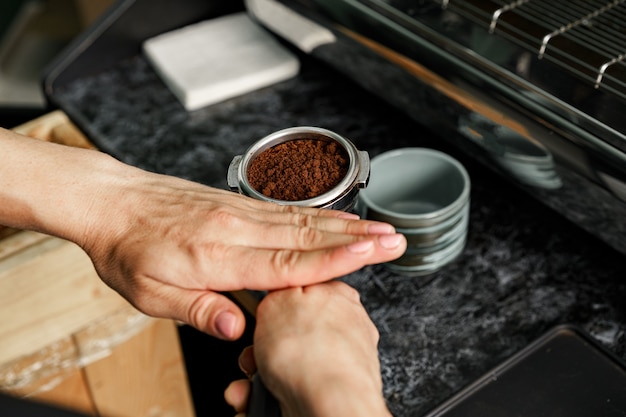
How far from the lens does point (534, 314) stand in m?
1.03

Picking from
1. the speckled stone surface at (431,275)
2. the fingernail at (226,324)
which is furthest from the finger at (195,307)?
the speckled stone surface at (431,275)

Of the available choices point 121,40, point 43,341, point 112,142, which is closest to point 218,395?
point 43,341

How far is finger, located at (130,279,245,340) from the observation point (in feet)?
2.66

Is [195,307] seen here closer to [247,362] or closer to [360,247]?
[247,362]

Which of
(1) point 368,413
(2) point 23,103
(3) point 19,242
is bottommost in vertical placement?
(2) point 23,103

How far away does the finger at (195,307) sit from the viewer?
81cm

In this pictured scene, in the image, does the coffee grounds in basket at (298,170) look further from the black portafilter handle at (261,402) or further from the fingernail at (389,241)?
the black portafilter handle at (261,402)

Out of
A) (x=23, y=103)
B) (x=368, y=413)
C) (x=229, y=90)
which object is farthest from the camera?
(x=23, y=103)

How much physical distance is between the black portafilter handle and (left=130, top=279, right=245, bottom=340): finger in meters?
0.06

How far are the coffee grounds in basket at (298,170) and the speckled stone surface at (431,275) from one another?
26 centimetres

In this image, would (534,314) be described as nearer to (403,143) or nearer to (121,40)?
(403,143)

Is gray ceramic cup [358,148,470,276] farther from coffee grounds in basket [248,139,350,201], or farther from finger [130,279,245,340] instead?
finger [130,279,245,340]

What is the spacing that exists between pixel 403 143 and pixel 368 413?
718 millimetres

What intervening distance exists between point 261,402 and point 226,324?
0.10 meters
